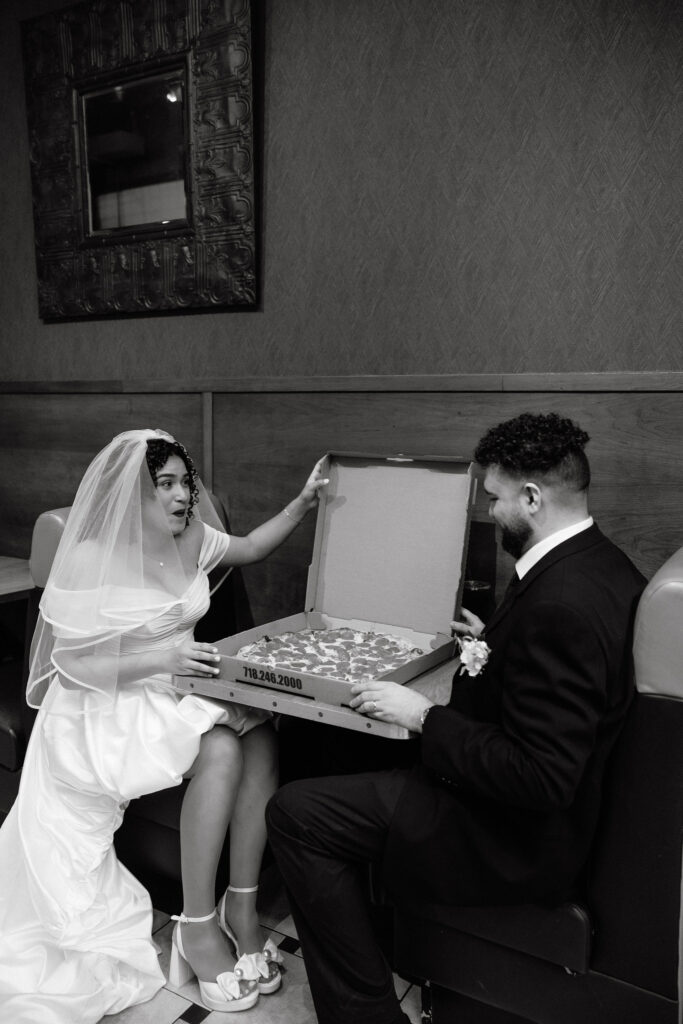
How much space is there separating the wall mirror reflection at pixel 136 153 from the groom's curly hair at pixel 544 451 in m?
1.69

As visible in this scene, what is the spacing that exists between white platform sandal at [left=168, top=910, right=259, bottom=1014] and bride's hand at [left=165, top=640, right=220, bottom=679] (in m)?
0.59

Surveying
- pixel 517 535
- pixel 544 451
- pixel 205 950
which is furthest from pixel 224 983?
pixel 544 451

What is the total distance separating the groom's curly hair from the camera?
4.83ft

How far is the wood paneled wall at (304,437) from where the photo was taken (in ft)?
6.57

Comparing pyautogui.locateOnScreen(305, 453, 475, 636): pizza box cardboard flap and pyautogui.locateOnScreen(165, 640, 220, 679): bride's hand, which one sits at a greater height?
pyautogui.locateOnScreen(305, 453, 475, 636): pizza box cardboard flap

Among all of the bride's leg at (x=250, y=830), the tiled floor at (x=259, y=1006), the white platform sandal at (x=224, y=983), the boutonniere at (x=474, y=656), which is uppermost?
the boutonniere at (x=474, y=656)

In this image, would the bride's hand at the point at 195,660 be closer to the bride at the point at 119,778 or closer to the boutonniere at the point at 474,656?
the bride at the point at 119,778

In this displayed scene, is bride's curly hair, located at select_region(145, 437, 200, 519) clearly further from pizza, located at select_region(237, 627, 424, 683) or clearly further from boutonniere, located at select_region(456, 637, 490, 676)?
boutonniere, located at select_region(456, 637, 490, 676)

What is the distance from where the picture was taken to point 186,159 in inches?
102

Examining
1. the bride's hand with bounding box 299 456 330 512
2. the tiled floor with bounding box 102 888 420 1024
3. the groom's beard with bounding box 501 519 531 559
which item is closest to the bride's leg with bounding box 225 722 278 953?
the tiled floor with bounding box 102 888 420 1024

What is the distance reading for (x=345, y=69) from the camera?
A: 2334 millimetres

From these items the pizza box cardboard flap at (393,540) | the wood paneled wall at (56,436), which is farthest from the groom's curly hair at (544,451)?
the wood paneled wall at (56,436)

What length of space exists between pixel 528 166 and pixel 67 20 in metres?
1.91

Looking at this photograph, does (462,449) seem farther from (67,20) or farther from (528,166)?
(67,20)
